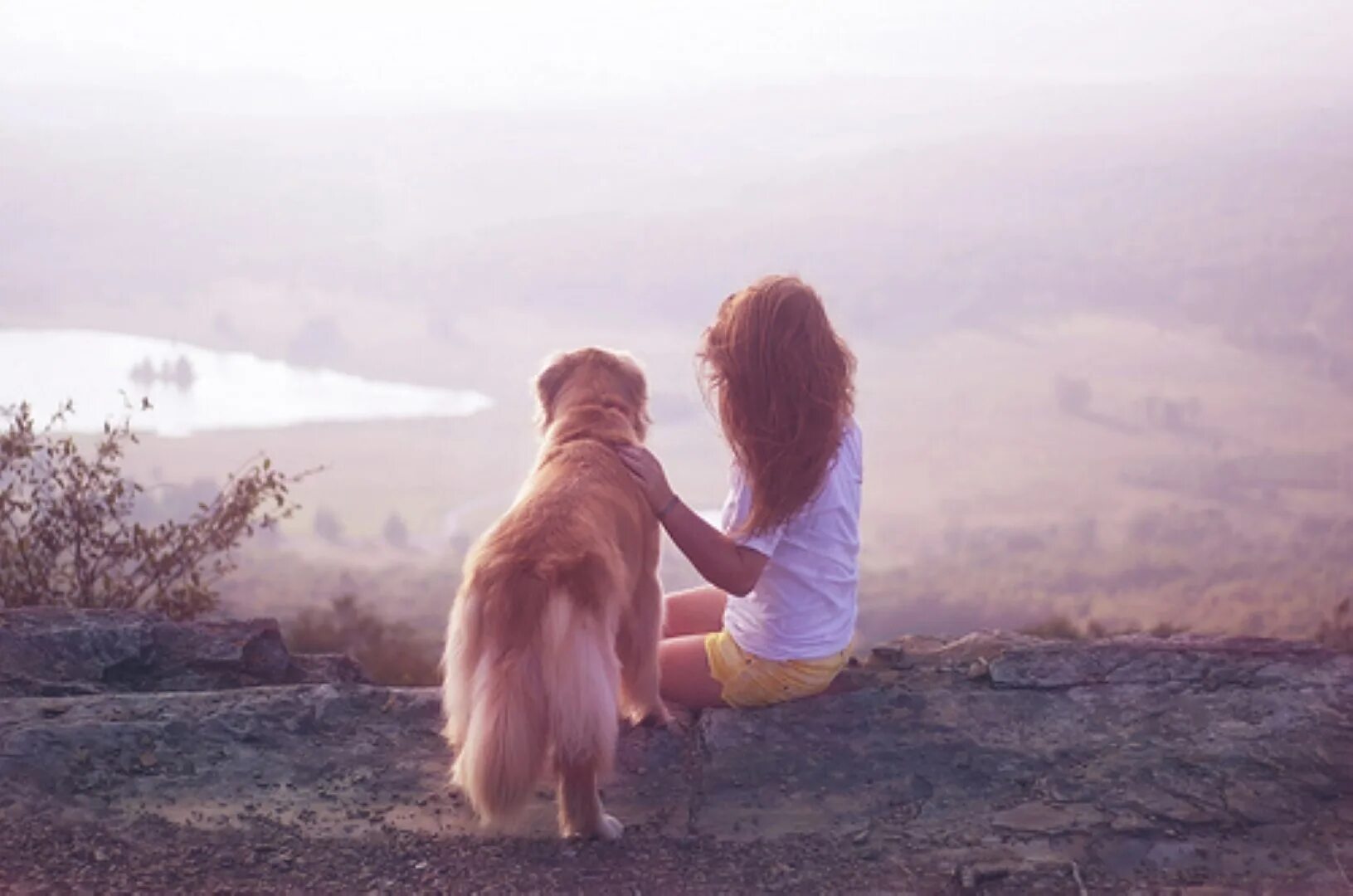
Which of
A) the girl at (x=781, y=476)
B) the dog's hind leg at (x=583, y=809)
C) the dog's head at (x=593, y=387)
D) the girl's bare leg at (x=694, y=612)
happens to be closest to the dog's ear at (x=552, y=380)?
the dog's head at (x=593, y=387)

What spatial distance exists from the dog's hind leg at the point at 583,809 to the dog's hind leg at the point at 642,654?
63cm

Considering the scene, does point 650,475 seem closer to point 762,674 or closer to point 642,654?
point 642,654

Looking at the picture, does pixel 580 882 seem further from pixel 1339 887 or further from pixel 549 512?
pixel 1339 887

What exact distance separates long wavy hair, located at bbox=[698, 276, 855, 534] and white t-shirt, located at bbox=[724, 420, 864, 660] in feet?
0.27

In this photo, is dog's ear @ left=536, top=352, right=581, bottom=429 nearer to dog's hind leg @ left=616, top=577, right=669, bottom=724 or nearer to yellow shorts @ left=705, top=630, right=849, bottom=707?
dog's hind leg @ left=616, top=577, right=669, bottom=724

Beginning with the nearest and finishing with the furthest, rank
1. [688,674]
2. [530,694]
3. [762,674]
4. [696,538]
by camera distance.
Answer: [530,694] → [696,538] → [762,674] → [688,674]

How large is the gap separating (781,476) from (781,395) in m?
0.27

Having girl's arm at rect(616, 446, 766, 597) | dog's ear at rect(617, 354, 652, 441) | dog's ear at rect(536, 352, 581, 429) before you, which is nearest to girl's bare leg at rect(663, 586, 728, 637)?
dog's ear at rect(617, 354, 652, 441)

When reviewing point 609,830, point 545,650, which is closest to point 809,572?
point 609,830

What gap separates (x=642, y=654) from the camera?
490 cm

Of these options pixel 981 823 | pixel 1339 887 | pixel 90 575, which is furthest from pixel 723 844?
pixel 90 575

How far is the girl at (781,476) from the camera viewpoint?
458 cm

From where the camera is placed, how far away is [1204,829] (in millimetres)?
4383

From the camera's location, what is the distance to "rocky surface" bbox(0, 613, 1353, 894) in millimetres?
4188
